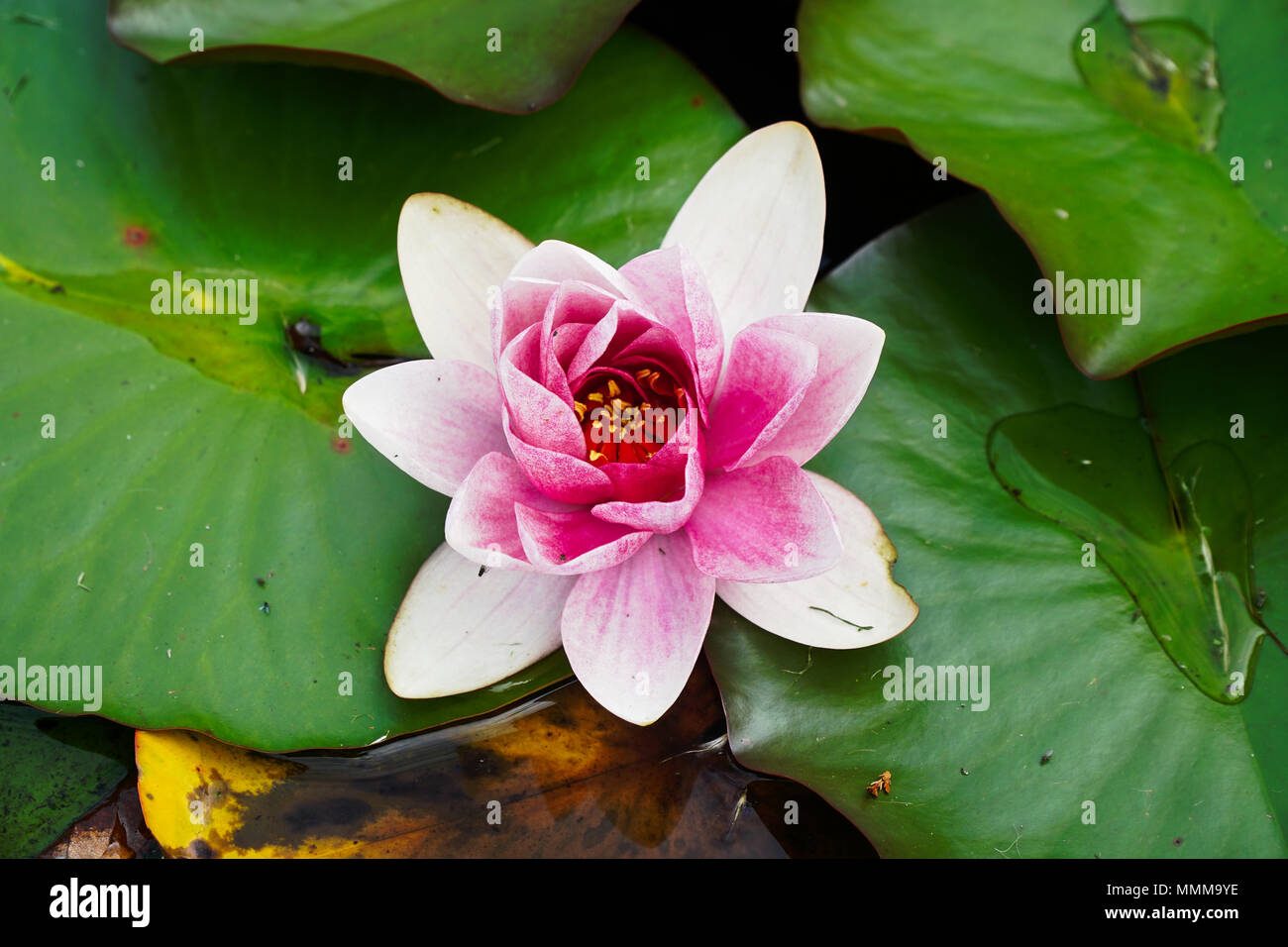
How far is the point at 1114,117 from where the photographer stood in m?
1.68

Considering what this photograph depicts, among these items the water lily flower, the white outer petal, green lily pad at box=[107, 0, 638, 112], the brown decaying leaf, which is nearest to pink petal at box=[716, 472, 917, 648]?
the water lily flower

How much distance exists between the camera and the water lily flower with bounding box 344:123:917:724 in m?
1.30

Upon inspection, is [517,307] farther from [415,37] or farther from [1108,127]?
[1108,127]

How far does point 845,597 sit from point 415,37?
1388mm

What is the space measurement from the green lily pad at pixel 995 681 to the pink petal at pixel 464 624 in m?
0.37

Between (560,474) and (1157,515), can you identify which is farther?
(1157,515)

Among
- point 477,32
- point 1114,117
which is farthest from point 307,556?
point 1114,117

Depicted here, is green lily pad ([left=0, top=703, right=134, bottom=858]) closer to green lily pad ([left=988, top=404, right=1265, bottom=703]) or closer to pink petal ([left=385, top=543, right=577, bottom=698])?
pink petal ([left=385, top=543, right=577, bottom=698])

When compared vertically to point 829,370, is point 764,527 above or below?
below

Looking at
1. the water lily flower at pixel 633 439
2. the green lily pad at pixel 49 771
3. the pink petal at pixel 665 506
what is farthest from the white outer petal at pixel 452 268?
the green lily pad at pixel 49 771

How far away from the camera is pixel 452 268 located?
1583 millimetres

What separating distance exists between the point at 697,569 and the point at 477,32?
1180mm

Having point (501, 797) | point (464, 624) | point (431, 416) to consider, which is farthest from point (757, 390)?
point (501, 797)
